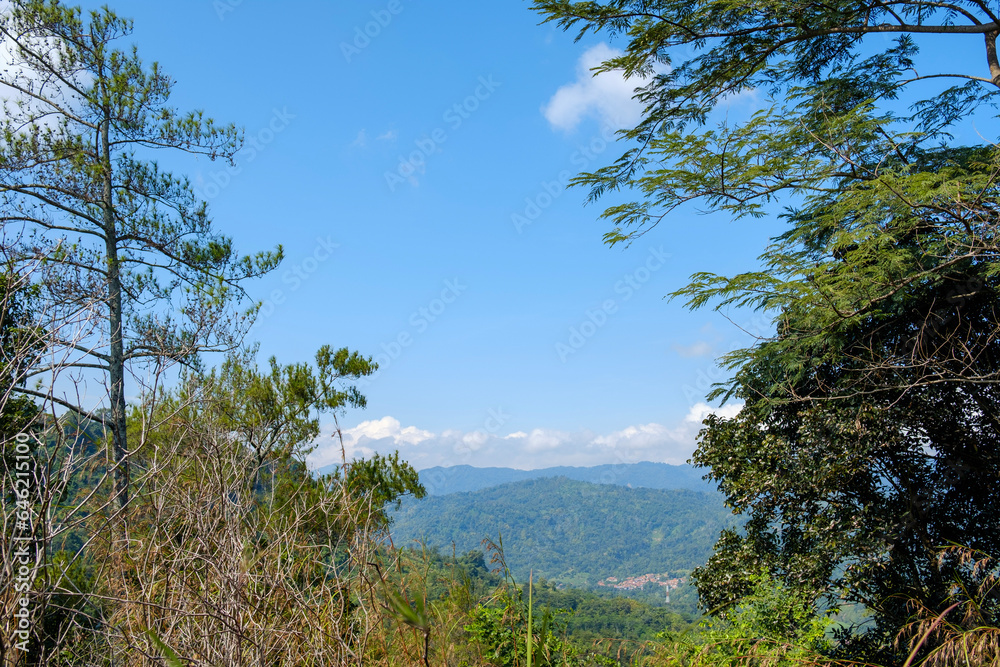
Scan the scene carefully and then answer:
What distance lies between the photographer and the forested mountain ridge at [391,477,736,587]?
106 meters

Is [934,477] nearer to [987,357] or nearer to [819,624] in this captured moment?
[987,357]

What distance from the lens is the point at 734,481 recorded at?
7.84 meters

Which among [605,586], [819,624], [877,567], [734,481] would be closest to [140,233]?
[734,481]

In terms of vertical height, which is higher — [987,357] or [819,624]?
[987,357]

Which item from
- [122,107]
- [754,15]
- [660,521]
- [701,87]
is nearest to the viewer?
[754,15]

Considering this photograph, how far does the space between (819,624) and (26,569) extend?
5.96 m

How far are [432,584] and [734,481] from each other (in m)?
5.17

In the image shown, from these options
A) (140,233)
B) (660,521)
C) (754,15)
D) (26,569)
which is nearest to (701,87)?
(754,15)

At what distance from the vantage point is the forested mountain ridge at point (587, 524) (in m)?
106

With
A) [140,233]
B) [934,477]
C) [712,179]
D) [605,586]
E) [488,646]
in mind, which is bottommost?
[605,586]

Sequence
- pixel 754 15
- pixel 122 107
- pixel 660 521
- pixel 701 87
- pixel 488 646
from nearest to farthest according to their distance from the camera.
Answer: pixel 488 646, pixel 754 15, pixel 701 87, pixel 122 107, pixel 660 521

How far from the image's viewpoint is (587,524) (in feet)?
445

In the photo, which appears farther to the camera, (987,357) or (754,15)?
(987,357)

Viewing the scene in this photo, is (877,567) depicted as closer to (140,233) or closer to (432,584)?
(432,584)
